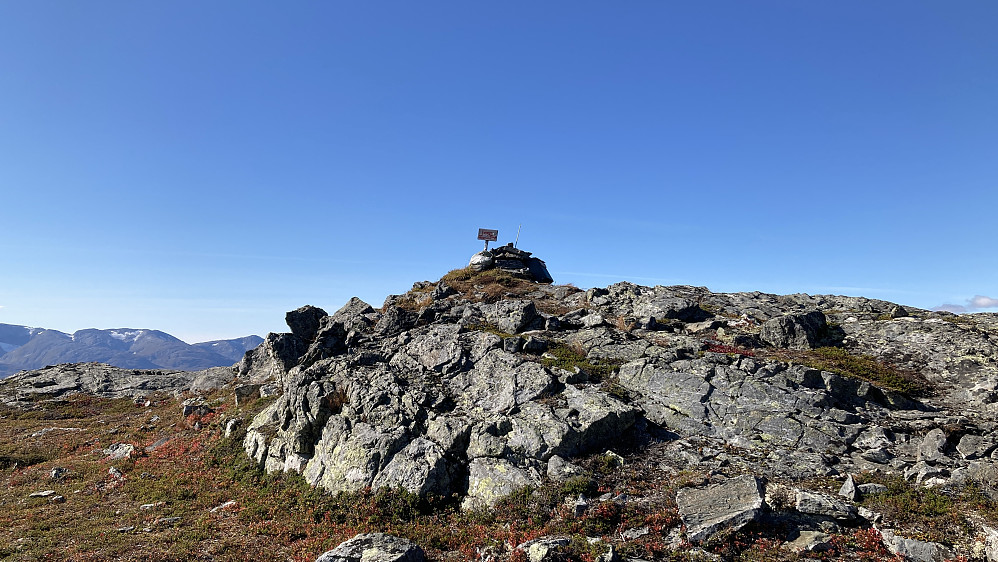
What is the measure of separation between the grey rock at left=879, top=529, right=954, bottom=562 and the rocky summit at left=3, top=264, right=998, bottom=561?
43mm

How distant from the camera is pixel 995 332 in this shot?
2842cm

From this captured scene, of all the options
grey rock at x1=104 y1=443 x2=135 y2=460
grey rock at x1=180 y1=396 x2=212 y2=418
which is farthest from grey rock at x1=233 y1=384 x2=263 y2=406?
grey rock at x1=104 y1=443 x2=135 y2=460

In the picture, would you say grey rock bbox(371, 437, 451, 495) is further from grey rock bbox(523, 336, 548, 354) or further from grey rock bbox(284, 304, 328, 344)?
grey rock bbox(284, 304, 328, 344)

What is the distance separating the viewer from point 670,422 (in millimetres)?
21453

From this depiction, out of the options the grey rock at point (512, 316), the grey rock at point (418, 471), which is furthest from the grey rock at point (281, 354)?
the grey rock at point (418, 471)

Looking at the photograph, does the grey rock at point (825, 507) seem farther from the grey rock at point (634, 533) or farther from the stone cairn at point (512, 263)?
the stone cairn at point (512, 263)

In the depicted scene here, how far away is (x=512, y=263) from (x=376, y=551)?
5084cm

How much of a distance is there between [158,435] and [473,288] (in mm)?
32077

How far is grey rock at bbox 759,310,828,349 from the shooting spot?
2983 centimetres

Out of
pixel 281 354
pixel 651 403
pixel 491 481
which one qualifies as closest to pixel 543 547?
pixel 491 481

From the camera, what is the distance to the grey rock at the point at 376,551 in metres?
14.0

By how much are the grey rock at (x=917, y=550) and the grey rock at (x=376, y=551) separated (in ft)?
46.5

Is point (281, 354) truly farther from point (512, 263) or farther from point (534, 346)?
point (512, 263)

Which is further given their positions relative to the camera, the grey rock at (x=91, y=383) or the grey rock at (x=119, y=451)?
the grey rock at (x=91, y=383)
